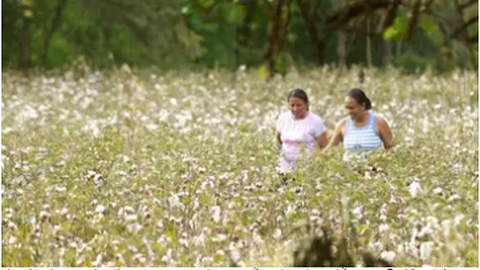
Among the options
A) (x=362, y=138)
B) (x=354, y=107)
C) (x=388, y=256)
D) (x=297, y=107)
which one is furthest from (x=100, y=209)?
(x=362, y=138)

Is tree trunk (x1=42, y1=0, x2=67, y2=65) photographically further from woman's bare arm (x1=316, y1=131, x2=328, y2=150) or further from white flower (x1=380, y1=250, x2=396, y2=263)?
white flower (x1=380, y1=250, x2=396, y2=263)

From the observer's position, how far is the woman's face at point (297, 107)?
9094mm

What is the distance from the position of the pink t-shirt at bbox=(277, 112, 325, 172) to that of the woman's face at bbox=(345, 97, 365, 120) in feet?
0.93

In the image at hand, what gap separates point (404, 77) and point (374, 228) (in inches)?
496

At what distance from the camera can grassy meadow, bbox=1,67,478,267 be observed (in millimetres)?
6598

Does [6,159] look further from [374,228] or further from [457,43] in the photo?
[457,43]

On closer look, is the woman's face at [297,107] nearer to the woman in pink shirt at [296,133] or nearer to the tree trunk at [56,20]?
the woman in pink shirt at [296,133]

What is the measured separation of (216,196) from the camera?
8047 mm

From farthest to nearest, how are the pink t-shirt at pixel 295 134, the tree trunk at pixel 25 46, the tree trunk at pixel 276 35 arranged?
the tree trunk at pixel 25 46
the tree trunk at pixel 276 35
the pink t-shirt at pixel 295 134

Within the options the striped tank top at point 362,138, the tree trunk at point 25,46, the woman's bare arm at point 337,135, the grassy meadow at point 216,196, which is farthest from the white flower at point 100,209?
the tree trunk at point 25,46

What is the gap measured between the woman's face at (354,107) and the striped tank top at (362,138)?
0.13 m

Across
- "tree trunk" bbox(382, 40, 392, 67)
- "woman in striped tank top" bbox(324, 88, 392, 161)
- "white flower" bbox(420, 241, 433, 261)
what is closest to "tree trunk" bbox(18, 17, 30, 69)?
"tree trunk" bbox(382, 40, 392, 67)

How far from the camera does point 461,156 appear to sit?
33.3 feet

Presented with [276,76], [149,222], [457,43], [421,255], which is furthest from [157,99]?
[457,43]
